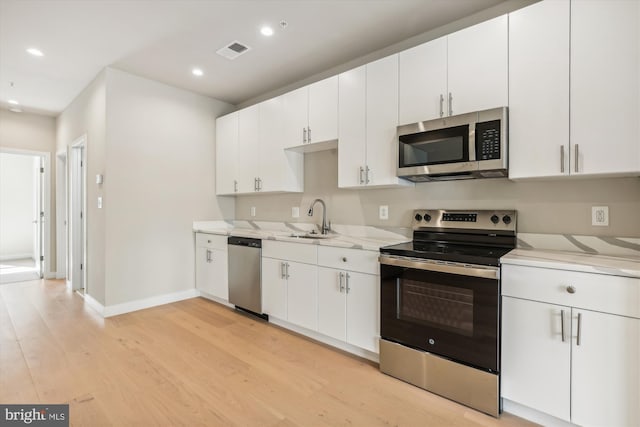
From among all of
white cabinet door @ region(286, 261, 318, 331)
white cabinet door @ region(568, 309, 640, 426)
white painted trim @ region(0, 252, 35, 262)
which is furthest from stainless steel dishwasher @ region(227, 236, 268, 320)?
white painted trim @ region(0, 252, 35, 262)

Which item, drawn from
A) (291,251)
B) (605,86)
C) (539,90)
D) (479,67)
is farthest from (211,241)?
(605,86)

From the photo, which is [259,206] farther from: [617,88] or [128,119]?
[617,88]

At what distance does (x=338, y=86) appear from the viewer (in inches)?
116

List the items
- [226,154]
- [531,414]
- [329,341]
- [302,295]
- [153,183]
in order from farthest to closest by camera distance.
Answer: [226,154]
[153,183]
[302,295]
[329,341]
[531,414]

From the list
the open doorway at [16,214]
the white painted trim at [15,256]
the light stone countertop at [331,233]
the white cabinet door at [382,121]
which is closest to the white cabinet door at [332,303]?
the light stone countertop at [331,233]

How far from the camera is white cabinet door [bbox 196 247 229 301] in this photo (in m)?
3.83

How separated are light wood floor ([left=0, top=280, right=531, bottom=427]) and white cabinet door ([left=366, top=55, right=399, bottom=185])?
1507mm

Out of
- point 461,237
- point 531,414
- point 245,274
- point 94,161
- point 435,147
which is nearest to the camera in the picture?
point 531,414

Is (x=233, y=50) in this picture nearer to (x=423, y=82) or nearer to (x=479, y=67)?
(x=423, y=82)

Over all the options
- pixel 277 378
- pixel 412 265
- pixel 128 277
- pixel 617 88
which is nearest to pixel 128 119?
pixel 128 277

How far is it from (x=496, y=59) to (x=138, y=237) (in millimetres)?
3865

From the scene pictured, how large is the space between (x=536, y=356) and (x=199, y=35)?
135 inches

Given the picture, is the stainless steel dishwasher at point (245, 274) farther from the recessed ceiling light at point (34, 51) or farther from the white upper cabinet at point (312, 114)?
the recessed ceiling light at point (34, 51)

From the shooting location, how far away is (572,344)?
164 cm
